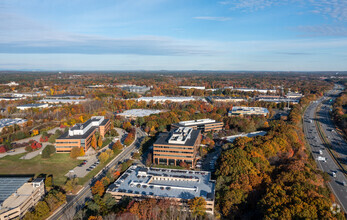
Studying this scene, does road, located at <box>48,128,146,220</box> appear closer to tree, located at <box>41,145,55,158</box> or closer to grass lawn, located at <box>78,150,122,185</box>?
grass lawn, located at <box>78,150,122,185</box>

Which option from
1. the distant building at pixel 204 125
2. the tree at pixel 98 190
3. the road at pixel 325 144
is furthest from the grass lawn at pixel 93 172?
the road at pixel 325 144

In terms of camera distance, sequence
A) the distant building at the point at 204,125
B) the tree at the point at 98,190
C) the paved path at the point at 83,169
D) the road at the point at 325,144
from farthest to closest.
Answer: the distant building at the point at 204,125 → the paved path at the point at 83,169 → the road at the point at 325,144 → the tree at the point at 98,190

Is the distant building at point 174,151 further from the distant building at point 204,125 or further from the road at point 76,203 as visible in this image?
the distant building at point 204,125

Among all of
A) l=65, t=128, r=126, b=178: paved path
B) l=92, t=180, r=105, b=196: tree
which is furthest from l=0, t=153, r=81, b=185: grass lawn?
l=92, t=180, r=105, b=196: tree

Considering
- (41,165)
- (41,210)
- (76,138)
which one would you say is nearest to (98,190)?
(41,210)

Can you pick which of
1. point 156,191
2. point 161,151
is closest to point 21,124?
point 161,151

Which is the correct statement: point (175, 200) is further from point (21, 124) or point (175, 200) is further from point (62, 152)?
point (21, 124)
